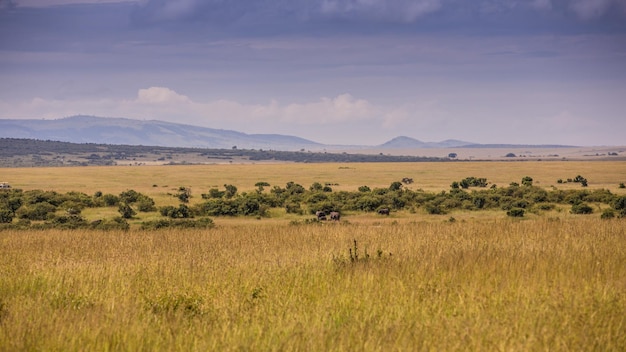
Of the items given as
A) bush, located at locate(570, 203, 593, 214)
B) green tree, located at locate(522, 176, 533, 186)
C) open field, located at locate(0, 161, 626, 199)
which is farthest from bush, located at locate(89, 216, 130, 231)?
green tree, located at locate(522, 176, 533, 186)

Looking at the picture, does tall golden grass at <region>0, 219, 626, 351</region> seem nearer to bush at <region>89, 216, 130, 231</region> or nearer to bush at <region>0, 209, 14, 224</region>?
bush at <region>89, 216, 130, 231</region>

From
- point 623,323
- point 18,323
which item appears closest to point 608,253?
point 623,323

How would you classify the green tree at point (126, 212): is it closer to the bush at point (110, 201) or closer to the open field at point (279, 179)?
the bush at point (110, 201)

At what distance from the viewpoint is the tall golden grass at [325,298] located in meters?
6.30

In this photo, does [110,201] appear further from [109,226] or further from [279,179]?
[279,179]

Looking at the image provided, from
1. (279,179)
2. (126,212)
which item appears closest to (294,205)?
(126,212)

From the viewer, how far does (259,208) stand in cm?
4266

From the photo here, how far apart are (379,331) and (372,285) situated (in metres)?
2.10

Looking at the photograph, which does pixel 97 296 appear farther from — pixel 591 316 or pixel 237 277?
pixel 591 316

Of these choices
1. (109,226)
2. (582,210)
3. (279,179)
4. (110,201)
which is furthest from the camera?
(279,179)

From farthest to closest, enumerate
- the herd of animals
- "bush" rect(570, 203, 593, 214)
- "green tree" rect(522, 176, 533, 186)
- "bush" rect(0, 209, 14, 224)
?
"green tree" rect(522, 176, 533, 186)
"bush" rect(570, 203, 593, 214)
the herd of animals
"bush" rect(0, 209, 14, 224)

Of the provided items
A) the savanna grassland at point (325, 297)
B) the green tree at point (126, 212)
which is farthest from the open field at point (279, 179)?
the savanna grassland at point (325, 297)

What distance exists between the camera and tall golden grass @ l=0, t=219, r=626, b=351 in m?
6.30

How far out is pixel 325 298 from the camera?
798 cm
